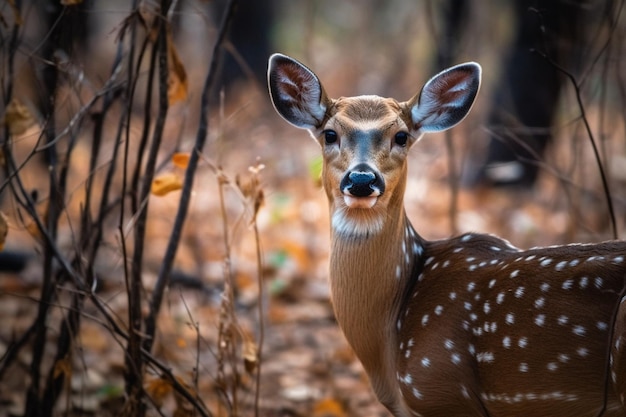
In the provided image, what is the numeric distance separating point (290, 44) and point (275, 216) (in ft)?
37.9

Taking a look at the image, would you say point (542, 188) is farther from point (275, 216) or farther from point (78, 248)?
point (78, 248)

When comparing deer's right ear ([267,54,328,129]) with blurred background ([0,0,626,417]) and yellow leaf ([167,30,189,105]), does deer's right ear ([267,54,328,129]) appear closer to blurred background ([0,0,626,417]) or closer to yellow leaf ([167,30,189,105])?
blurred background ([0,0,626,417])

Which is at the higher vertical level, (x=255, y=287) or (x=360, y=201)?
(x=255, y=287)


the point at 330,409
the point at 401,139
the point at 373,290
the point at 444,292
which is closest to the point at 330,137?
the point at 401,139

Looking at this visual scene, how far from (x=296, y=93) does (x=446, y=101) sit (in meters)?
0.63

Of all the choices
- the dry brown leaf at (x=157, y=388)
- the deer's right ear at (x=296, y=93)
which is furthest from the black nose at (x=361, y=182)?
the dry brown leaf at (x=157, y=388)

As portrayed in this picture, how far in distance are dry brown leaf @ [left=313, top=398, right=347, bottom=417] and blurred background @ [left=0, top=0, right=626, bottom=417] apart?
1 centimetres

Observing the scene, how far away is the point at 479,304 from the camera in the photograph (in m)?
3.45

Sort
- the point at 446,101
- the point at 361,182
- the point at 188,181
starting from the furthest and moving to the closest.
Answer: the point at 188,181
the point at 446,101
the point at 361,182

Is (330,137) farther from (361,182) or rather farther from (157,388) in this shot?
(157,388)

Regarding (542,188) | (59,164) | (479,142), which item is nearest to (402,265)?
(59,164)

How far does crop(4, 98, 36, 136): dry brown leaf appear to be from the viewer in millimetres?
3967

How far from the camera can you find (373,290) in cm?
383

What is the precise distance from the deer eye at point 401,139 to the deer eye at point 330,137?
0.79 ft
